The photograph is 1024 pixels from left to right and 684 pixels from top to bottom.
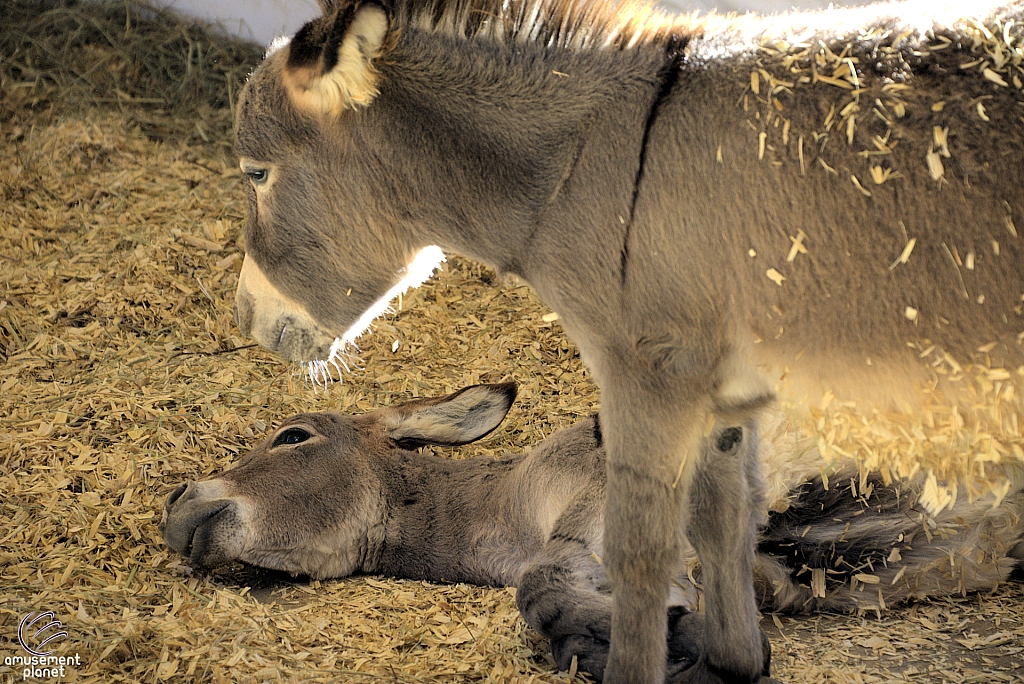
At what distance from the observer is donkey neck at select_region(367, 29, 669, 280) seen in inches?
83.8

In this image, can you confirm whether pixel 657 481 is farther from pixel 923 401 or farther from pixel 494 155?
pixel 494 155

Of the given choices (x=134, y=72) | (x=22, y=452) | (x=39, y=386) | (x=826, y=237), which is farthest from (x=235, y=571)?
(x=134, y=72)

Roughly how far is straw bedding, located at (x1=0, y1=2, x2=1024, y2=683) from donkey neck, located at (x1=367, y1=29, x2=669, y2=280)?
4.40 feet

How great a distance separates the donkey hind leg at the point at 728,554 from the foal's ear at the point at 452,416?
48.7 inches

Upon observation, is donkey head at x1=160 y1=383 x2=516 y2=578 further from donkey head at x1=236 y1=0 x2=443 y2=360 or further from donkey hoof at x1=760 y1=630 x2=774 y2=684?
donkey hoof at x1=760 y1=630 x2=774 y2=684

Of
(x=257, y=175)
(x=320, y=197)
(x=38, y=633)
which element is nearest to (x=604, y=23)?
(x=320, y=197)

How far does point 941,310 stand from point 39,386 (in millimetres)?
3784

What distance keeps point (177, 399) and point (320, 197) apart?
2.14 meters

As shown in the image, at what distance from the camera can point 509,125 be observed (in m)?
2.20

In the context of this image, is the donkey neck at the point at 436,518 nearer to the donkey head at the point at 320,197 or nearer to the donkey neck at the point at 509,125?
the donkey head at the point at 320,197

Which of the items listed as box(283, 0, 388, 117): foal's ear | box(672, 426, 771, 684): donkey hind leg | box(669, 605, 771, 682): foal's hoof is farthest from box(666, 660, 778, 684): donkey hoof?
box(283, 0, 388, 117): foal's ear

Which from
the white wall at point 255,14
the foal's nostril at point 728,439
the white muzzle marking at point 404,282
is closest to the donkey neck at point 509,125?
the white muzzle marking at point 404,282

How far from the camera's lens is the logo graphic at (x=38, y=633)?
2.63 m

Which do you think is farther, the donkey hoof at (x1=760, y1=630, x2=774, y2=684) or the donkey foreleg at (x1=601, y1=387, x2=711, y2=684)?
the donkey hoof at (x1=760, y1=630, x2=774, y2=684)
